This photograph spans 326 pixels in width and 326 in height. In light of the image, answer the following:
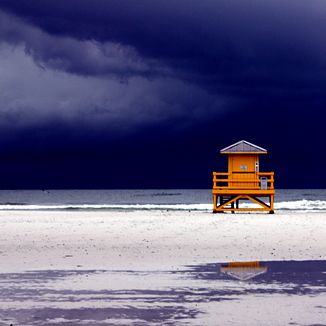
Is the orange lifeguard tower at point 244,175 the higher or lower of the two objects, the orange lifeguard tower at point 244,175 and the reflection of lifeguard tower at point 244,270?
the higher

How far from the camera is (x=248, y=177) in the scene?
1390 inches

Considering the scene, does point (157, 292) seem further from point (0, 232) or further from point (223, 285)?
point (0, 232)

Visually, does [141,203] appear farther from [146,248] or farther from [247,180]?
[146,248]

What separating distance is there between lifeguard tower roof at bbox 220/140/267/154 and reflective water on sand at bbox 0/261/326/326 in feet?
76.6

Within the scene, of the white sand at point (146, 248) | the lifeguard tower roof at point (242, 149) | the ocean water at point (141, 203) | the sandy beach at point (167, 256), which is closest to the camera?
the sandy beach at point (167, 256)

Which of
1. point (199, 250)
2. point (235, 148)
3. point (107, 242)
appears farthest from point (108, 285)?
point (235, 148)

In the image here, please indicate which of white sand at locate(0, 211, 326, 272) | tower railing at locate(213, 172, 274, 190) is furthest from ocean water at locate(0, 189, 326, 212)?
white sand at locate(0, 211, 326, 272)

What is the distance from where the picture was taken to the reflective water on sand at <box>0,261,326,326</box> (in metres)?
6.77

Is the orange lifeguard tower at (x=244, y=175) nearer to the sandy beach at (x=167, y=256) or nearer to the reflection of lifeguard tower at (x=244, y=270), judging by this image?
the sandy beach at (x=167, y=256)

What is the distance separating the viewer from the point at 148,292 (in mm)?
8352

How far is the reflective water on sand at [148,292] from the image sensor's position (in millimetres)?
6770

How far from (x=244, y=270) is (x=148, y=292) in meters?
2.99

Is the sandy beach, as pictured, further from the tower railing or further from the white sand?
the tower railing

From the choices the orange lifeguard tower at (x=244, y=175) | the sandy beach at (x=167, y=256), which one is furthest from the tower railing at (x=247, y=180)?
the sandy beach at (x=167, y=256)
